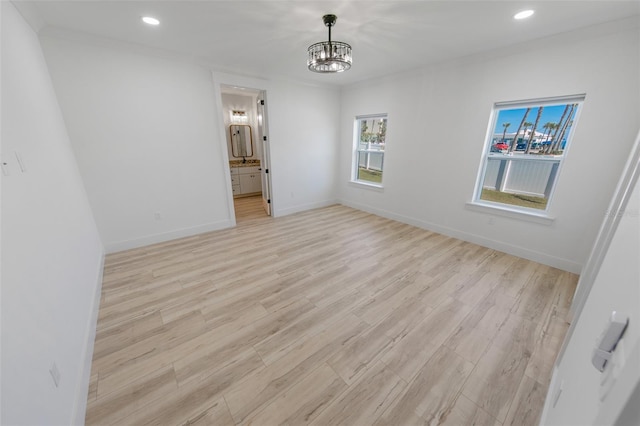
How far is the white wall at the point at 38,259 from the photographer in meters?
0.97

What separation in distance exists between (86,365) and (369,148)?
4818 mm

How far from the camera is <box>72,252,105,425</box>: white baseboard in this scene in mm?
1260

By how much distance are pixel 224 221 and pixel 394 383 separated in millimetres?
3449

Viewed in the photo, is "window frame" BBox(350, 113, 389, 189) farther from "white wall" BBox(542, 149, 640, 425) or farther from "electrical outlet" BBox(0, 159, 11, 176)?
"electrical outlet" BBox(0, 159, 11, 176)

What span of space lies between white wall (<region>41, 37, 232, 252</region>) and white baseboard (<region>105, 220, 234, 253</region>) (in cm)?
1

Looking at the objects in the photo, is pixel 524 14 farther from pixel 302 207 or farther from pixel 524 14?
pixel 302 207

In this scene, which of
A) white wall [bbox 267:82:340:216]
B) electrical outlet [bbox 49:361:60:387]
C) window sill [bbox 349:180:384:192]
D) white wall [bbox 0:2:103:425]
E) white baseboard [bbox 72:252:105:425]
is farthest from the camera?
window sill [bbox 349:180:384:192]

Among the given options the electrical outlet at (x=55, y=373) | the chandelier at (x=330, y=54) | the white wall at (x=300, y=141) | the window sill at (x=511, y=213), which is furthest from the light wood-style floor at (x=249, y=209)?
the window sill at (x=511, y=213)

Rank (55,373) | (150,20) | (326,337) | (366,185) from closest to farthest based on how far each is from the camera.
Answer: (55,373), (326,337), (150,20), (366,185)

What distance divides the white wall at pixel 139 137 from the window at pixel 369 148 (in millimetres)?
2748

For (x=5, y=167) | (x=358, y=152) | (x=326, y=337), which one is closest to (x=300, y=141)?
(x=358, y=152)

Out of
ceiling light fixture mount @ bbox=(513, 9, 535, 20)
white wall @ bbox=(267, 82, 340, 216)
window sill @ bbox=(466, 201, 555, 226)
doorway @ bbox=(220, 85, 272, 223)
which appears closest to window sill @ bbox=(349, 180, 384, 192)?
white wall @ bbox=(267, 82, 340, 216)

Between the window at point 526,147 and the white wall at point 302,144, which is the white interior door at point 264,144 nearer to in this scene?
the white wall at point 302,144

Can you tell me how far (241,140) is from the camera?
6.33 meters
